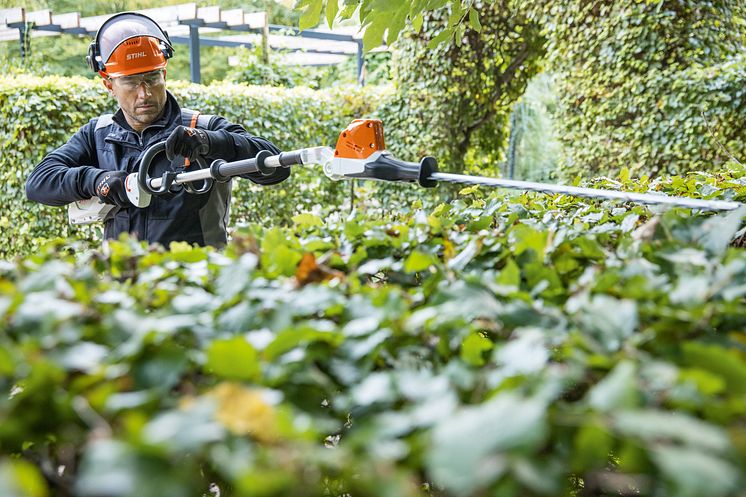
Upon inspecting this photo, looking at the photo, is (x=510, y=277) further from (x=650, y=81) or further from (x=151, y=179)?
(x=650, y=81)

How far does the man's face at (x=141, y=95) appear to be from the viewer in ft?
11.8

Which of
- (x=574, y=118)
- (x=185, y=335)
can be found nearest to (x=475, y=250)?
(x=185, y=335)

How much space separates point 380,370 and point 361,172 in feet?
4.46

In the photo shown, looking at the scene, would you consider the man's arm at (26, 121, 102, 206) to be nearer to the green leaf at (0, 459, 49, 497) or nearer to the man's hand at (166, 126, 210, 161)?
the man's hand at (166, 126, 210, 161)

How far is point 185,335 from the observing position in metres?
1.11

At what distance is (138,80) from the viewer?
359 cm

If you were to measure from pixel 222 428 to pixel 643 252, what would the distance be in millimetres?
1018

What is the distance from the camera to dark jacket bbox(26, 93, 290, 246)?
355 cm

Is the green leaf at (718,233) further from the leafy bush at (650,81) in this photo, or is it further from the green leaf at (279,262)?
the leafy bush at (650,81)

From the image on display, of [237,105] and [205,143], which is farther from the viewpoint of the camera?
[237,105]

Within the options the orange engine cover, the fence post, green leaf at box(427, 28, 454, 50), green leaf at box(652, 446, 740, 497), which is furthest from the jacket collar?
the fence post

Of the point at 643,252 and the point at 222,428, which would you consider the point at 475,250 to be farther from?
the point at 222,428

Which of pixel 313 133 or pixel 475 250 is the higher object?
pixel 475 250

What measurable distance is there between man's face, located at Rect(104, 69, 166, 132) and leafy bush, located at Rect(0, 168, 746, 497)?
2243 millimetres
